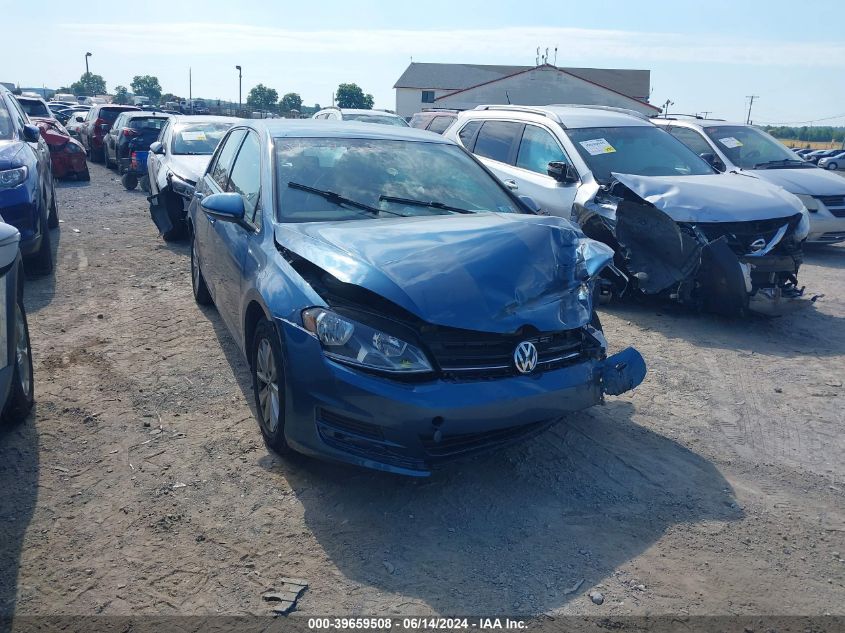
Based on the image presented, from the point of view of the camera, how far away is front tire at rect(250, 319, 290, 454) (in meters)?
3.72

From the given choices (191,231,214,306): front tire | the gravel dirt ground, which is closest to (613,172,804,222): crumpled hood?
the gravel dirt ground

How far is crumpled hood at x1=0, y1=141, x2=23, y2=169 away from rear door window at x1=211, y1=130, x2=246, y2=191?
2337 mm

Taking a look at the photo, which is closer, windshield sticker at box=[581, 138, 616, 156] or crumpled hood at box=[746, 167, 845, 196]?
windshield sticker at box=[581, 138, 616, 156]

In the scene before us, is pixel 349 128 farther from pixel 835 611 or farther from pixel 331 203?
pixel 835 611

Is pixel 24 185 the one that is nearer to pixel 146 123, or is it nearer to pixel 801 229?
pixel 801 229

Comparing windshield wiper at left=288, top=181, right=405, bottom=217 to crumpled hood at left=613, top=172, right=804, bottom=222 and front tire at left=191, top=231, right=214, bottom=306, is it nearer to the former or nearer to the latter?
front tire at left=191, top=231, right=214, bottom=306

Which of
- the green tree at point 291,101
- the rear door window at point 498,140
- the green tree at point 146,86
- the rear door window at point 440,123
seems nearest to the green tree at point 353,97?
the green tree at point 291,101

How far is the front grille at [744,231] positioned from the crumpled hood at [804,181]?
350cm

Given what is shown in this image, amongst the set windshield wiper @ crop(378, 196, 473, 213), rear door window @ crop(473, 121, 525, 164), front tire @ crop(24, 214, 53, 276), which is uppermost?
rear door window @ crop(473, 121, 525, 164)

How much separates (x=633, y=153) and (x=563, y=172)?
0.96m

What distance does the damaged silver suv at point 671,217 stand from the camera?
642cm

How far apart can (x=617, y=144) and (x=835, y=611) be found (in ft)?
18.9

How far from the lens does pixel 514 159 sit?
27.3ft

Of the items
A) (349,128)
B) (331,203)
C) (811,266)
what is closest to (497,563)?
(331,203)
